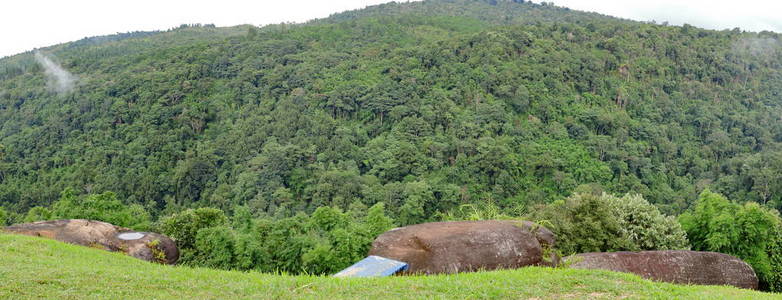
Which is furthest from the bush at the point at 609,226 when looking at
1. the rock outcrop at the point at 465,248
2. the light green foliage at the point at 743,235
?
the rock outcrop at the point at 465,248

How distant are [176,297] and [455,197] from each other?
52268mm

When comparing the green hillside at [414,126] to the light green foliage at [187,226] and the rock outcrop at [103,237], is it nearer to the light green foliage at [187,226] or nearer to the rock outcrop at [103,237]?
the light green foliage at [187,226]

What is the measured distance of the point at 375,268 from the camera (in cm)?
1118

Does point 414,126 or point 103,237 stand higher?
point 103,237

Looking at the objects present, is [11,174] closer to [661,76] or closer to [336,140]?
[336,140]

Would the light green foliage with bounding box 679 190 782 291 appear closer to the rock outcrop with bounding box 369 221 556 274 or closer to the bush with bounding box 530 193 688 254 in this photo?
the bush with bounding box 530 193 688 254

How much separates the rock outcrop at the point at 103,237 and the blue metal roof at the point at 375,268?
7479mm

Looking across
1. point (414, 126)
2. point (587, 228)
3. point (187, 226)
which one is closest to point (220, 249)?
point (187, 226)

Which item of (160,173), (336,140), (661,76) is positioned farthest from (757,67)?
(160,173)

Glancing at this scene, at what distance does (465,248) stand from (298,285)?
4797mm

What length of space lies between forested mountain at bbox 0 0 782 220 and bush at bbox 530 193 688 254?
36327 mm

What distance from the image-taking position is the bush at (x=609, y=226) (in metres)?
16.5

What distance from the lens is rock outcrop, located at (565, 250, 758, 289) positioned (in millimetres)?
13461

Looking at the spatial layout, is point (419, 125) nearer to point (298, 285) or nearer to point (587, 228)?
point (587, 228)
